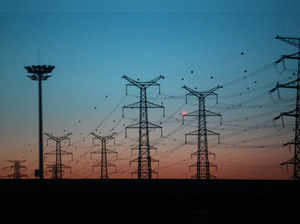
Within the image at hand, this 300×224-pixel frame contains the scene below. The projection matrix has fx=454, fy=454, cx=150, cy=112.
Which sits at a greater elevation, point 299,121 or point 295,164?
point 299,121
